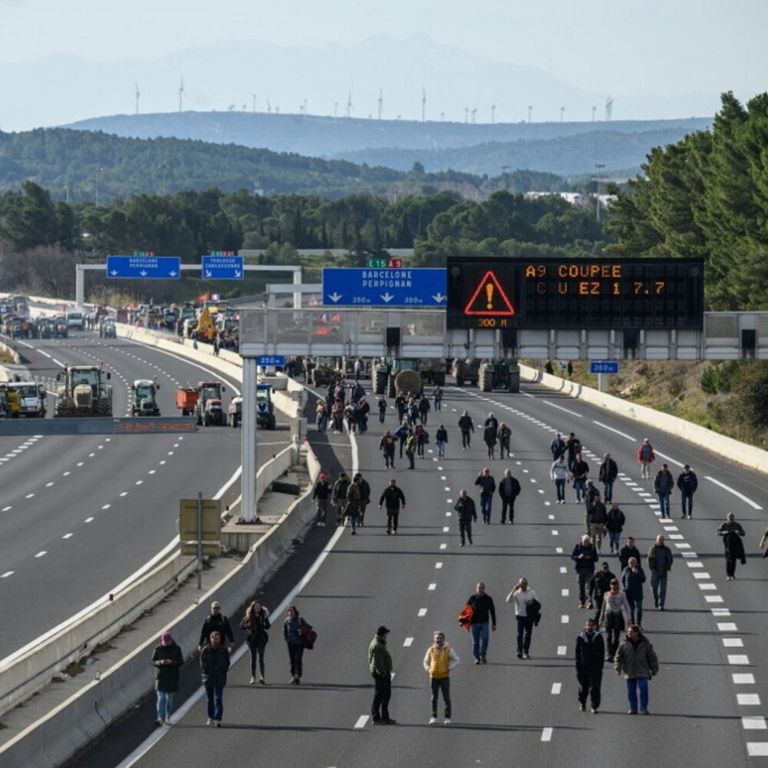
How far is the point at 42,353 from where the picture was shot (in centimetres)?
14338

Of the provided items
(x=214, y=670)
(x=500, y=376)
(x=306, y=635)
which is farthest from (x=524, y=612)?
(x=500, y=376)

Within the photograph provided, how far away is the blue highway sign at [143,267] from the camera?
431ft

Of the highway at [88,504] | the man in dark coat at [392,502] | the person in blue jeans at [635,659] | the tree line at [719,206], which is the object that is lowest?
the highway at [88,504]

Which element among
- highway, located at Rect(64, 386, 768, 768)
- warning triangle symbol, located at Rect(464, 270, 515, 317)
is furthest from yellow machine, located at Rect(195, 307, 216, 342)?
warning triangle symbol, located at Rect(464, 270, 515, 317)

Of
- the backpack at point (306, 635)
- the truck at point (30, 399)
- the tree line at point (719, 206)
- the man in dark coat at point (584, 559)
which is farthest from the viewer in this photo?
the tree line at point (719, 206)

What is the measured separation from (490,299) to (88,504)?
18.3m

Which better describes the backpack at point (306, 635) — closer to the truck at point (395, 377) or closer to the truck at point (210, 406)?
the truck at point (210, 406)

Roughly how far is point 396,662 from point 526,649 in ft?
6.99

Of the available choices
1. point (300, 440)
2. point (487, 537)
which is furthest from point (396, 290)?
point (487, 537)

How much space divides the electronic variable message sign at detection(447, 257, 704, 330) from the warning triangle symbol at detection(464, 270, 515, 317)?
0.02 m

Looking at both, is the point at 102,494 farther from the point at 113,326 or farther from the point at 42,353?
the point at 113,326

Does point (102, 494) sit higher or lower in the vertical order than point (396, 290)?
lower

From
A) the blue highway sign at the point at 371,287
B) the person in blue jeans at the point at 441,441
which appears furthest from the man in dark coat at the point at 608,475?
the person in blue jeans at the point at 441,441

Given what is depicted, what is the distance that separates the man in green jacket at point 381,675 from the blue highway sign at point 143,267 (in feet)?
343
